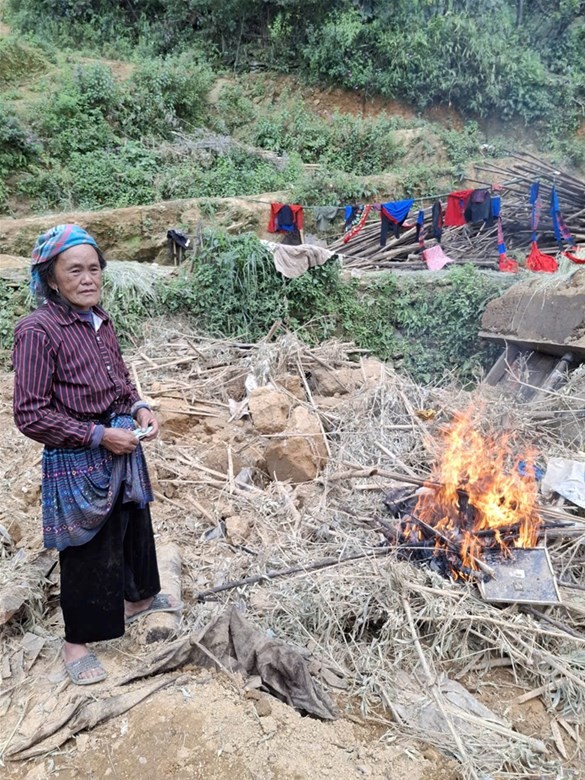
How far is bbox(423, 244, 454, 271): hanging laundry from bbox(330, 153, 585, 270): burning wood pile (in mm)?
159

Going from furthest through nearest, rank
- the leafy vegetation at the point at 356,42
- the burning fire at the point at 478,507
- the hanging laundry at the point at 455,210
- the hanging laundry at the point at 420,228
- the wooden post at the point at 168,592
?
the leafy vegetation at the point at 356,42 < the hanging laundry at the point at 420,228 < the hanging laundry at the point at 455,210 < the burning fire at the point at 478,507 < the wooden post at the point at 168,592

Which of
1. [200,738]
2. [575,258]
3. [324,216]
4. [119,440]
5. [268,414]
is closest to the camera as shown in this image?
[200,738]

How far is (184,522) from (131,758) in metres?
2.05

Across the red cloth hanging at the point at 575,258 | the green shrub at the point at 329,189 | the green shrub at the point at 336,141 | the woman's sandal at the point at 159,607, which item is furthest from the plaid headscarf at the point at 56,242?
the green shrub at the point at 336,141

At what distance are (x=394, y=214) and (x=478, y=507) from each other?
7.28 m

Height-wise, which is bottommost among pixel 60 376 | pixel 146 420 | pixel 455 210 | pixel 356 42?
pixel 455 210

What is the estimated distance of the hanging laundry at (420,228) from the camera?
1002 cm

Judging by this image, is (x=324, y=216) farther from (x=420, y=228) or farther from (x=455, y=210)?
(x=455, y=210)

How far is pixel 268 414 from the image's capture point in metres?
5.16

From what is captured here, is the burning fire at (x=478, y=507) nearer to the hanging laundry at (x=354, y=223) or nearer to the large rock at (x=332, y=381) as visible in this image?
the large rock at (x=332, y=381)

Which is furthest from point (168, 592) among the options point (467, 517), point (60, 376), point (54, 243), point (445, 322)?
point (445, 322)

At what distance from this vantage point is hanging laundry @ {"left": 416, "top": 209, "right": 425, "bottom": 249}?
32.9ft

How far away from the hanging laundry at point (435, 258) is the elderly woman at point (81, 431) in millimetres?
8420

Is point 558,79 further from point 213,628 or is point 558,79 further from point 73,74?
point 213,628
